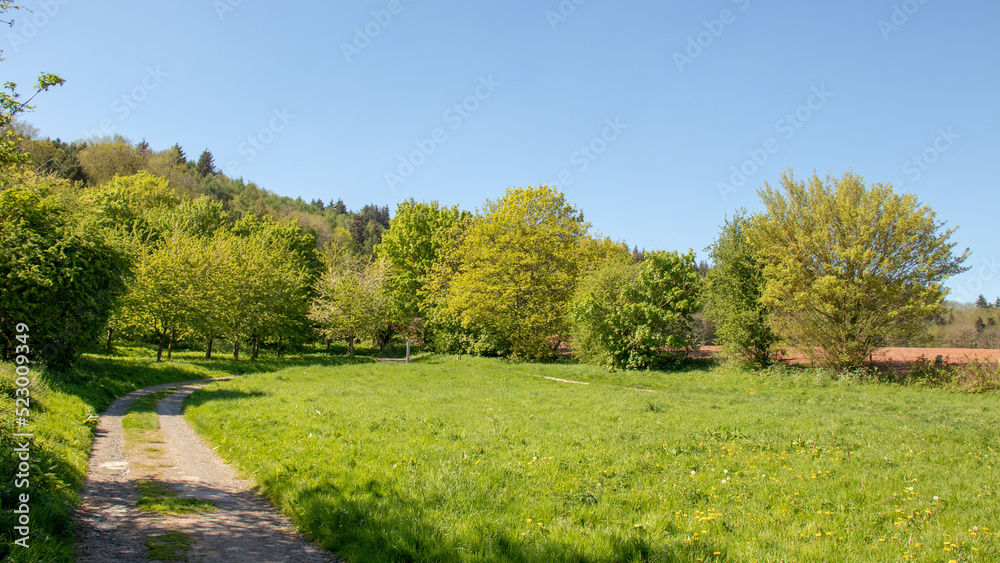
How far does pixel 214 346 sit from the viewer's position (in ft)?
137

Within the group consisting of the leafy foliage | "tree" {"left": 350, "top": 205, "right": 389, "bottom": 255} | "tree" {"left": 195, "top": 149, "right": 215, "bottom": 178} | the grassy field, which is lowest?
the grassy field

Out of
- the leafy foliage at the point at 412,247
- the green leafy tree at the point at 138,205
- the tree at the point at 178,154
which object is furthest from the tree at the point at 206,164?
the leafy foliage at the point at 412,247

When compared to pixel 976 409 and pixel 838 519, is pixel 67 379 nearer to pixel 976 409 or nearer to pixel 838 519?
pixel 838 519

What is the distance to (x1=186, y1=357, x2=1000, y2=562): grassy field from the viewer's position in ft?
18.3

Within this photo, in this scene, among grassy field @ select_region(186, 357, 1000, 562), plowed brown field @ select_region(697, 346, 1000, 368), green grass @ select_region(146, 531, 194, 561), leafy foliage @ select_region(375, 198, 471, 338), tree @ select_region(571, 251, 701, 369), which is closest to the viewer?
green grass @ select_region(146, 531, 194, 561)

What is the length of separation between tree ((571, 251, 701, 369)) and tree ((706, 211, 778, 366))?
1.62 metres

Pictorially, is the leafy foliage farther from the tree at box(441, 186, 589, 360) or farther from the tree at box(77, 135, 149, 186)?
the tree at box(77, 135, 149, 186)

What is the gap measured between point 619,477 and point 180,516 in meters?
6.38

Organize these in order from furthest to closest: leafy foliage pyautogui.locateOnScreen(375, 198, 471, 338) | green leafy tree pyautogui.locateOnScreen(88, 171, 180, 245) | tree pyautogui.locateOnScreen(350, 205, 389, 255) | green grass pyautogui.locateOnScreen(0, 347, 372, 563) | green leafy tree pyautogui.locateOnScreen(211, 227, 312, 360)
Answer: tree pyautogui.locateOnScreen(350, 205, 389, 255) → leafy foliage pyautogui.locateOnScreen(375, 198, 471, 338) → green leafy tree pyautogui.locateOnScreen(88, 171, 180, 245) → green leafy tree pyautogui.locateOnScreen(211, 227, 312, 360) → green grass pyautogui.locateOnScreen(0, 347, 372, 563)

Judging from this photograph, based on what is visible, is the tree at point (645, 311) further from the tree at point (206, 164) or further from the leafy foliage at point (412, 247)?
the tree at point (206, 164)

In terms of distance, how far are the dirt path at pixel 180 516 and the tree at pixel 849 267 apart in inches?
1041

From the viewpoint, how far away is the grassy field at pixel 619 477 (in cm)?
559

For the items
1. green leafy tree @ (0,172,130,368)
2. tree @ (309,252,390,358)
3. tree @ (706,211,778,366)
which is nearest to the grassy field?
green leafy tree @ (0,172,130,368)

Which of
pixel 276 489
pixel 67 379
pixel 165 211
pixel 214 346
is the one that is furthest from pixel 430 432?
pixel 165 211
